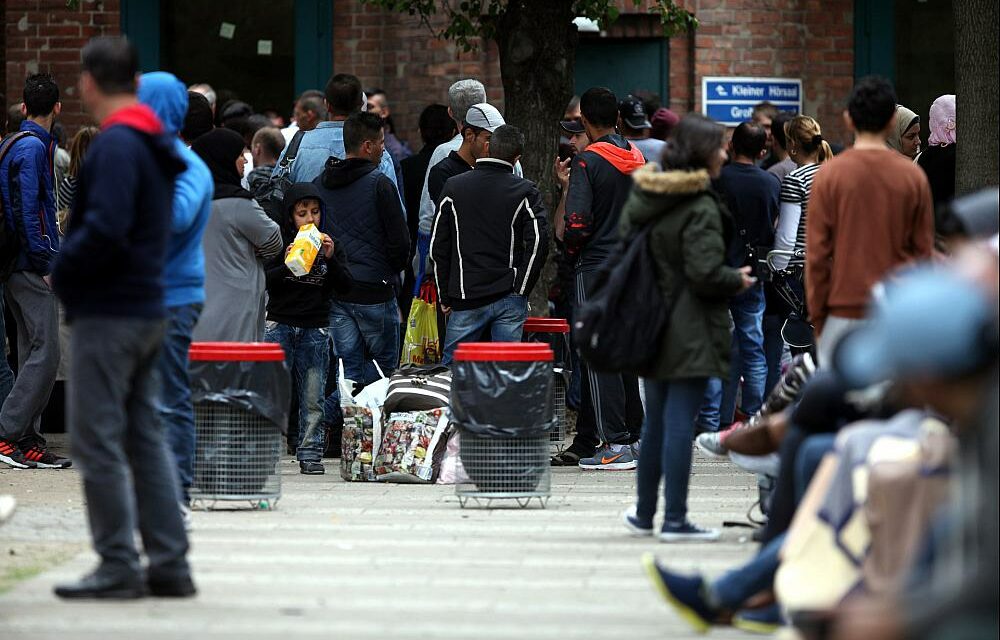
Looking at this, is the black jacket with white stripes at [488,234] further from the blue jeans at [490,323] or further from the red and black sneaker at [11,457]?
the red and black sneaker at [11,457]

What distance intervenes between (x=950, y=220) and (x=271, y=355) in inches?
155

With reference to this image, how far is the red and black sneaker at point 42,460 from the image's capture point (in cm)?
1118

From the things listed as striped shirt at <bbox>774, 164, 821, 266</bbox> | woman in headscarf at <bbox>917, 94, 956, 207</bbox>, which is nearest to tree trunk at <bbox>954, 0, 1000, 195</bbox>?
woman in headscarf at <bbox>917, 94, 956, 207</bbox>

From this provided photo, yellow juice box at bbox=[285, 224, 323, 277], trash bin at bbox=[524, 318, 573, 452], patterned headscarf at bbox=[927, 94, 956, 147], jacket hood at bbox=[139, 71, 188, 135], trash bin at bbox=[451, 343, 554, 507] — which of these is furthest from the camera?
patterned headscarf at bbox=[927, 94, 956, 147]

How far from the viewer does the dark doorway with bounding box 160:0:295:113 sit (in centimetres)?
1745

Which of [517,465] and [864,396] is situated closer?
[864,396]

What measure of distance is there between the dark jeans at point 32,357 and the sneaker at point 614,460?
3429 millimetres

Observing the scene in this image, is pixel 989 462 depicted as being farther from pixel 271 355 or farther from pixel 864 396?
pixel 271 355

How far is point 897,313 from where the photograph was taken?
3.35 meters

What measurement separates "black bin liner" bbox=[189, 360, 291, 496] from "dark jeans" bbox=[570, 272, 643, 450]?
244 centimetres

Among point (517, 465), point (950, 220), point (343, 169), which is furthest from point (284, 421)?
point (950, 220)

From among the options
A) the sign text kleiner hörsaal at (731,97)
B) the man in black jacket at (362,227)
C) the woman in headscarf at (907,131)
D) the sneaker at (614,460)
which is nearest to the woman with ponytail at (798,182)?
the woman in headscarf at (907,131)

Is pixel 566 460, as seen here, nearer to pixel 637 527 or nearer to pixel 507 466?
pixel 507 466

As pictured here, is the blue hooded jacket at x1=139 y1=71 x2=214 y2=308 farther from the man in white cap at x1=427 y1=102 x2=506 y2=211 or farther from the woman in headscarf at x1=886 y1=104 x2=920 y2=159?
the woman in headscarf at x1=886 y1=104 x2=920 y2=159
